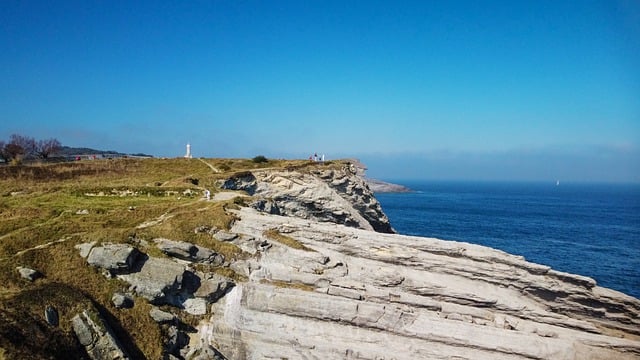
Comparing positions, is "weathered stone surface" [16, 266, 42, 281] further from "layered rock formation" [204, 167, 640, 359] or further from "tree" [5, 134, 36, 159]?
"tree" [5, 134, 36, 159]

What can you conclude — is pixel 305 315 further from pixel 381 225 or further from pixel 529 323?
pixel 381 225

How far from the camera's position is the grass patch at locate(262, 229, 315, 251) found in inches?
1166

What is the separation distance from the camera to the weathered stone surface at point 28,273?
846 inches

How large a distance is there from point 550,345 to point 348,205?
32862mm

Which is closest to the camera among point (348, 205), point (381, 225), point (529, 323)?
point (529, 323)

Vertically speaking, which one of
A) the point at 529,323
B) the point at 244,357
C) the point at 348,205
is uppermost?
the point at 348,205

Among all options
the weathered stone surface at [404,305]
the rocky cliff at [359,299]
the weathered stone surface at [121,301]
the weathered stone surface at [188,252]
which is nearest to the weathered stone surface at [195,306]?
the rocky cliff at [359,299]

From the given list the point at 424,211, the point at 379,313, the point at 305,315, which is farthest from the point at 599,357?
the point at 424,211

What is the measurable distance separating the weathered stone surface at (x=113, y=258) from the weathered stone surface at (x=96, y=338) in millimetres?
3808

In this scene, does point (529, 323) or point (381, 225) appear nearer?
point (529, 323)

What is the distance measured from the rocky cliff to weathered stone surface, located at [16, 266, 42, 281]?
269cm

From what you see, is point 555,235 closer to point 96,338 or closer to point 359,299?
point 359,299

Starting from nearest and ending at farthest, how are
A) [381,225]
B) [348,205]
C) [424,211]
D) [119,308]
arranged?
[119,308], [348,205], [381,225], [424,211]

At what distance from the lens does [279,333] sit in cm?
2452
